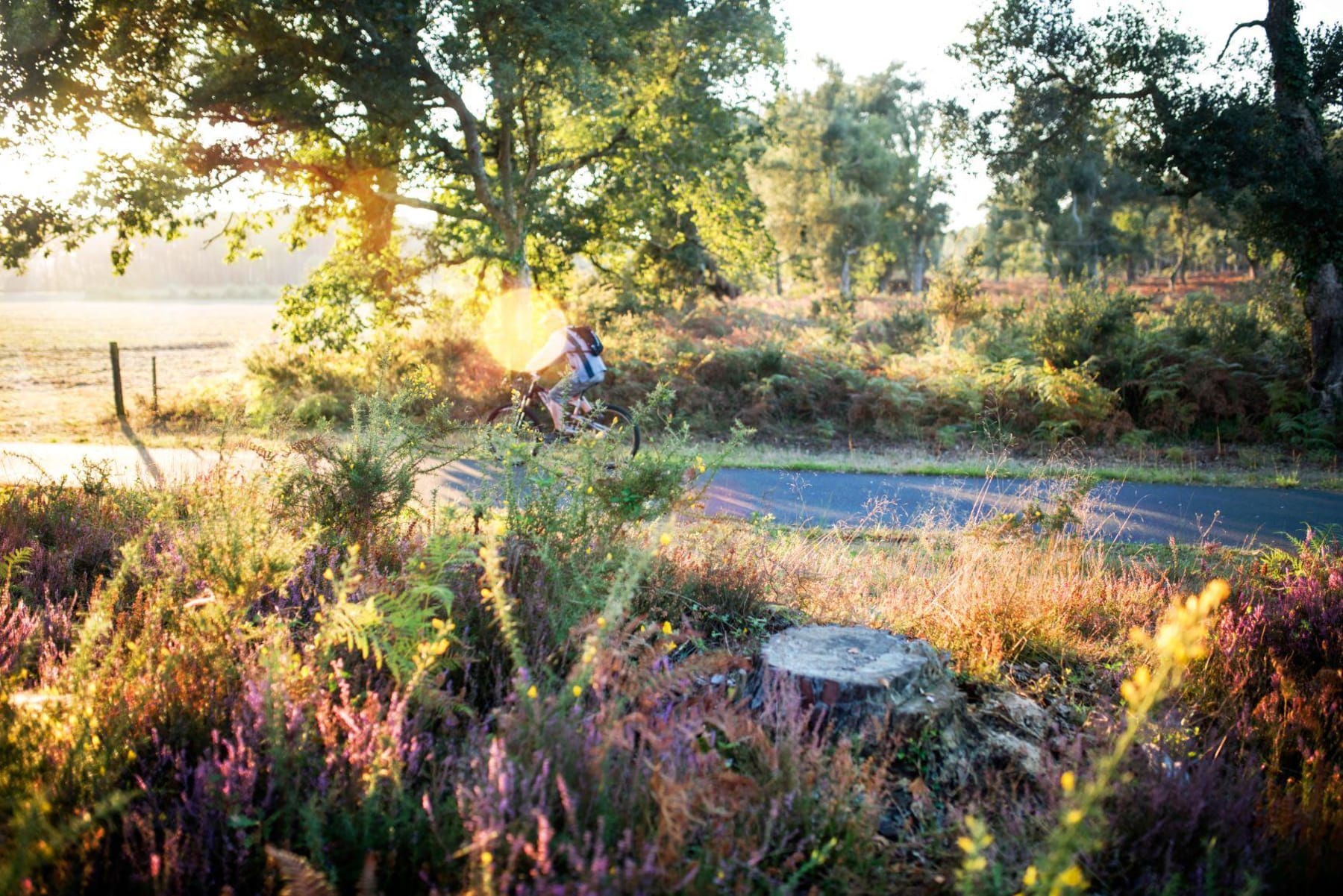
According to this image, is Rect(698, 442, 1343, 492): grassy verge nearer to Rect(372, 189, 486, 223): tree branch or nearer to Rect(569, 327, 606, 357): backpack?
Rect(569, 327, 606, 357): backpack

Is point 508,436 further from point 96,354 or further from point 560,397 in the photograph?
point 96,354

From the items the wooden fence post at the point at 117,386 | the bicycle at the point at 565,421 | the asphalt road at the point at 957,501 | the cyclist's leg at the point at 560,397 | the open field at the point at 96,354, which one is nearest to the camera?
the bicycle at the point at 565,421

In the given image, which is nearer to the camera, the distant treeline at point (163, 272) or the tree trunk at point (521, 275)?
the tree trunk at point (521, 275)

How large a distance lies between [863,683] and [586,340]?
7.57 metres

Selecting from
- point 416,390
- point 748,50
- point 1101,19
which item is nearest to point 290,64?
point 748,50

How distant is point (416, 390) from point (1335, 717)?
220 inches

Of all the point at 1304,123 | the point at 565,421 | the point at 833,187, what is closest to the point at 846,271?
the point at 833,187

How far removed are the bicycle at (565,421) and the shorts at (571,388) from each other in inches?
3.1

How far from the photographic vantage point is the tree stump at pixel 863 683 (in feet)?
11.6

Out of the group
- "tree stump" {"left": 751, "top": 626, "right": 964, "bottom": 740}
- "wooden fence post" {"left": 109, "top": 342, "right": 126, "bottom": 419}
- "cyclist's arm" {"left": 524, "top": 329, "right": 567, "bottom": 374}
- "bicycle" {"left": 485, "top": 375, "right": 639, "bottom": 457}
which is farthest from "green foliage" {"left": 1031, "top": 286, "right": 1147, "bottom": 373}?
"wooden fence post" {"left": 109, "top": 342, "right": 126, "bottom": 419}

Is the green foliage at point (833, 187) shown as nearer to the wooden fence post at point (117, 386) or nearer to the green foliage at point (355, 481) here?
the wooden fence post at point (117, 386)

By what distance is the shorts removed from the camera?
10297 mm

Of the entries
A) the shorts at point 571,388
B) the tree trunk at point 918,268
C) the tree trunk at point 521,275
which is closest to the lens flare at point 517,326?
the tree trunk at point 521,275

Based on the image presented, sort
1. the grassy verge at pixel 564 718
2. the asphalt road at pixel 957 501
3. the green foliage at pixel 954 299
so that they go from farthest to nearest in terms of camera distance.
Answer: the green foliage at pixel 954 299 → the asphalt road at pixel 957 501 → the grassy verge at pixel 564 718
